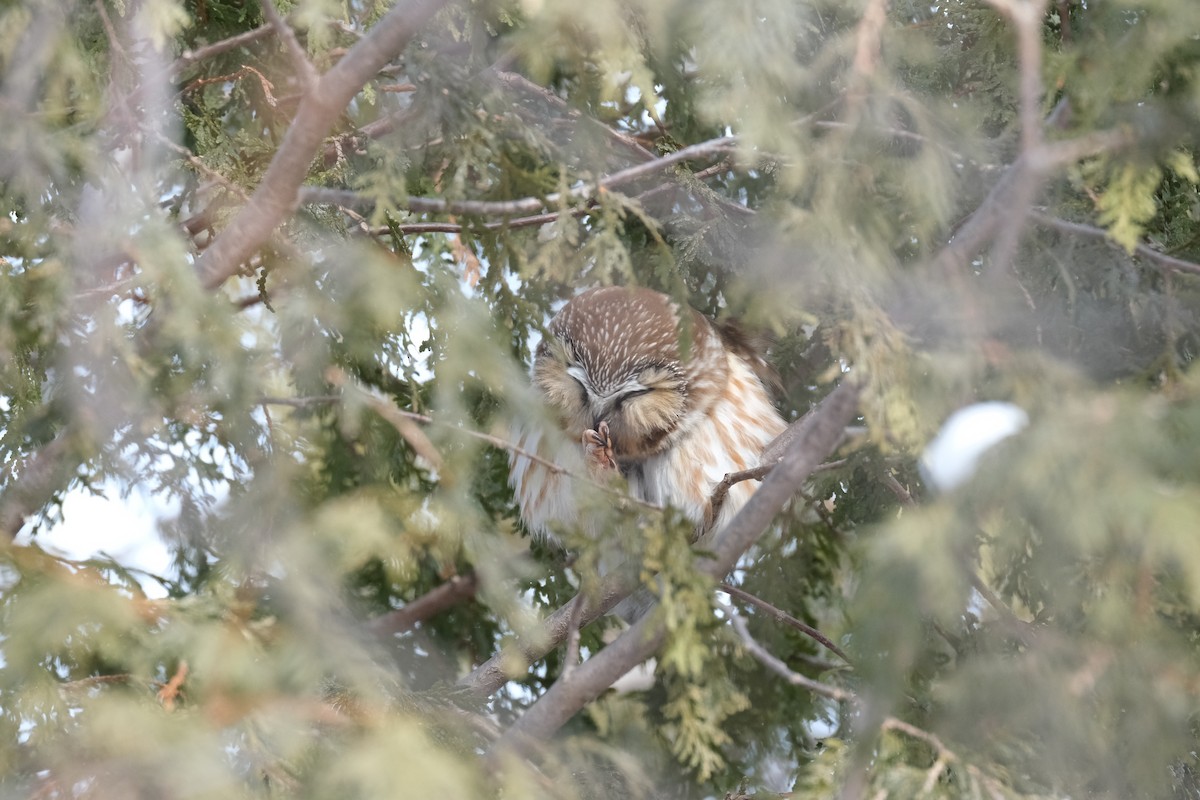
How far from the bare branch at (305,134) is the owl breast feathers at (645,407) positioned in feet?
4.26

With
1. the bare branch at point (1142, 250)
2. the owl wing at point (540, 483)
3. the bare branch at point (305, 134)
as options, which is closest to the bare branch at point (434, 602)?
the owl wing at point (540, 483)

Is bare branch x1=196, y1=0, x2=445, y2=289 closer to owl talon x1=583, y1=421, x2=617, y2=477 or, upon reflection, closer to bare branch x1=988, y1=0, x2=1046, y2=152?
bare branch x1=988, y1=0, x2=1046, y2=152

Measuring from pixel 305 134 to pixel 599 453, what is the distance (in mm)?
1484

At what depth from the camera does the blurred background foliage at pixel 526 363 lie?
2154mm

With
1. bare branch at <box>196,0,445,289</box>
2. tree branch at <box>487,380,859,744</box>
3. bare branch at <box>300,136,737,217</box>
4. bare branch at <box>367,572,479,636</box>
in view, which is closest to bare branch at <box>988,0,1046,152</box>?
tree branch at <box>487,380,859,744</box>

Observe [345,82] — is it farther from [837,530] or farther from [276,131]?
[837,530]

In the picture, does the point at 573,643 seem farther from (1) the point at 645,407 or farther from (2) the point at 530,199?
(1) the point at 645,407

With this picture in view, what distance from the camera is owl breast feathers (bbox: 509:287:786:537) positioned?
383 centimetres

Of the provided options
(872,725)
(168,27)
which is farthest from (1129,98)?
(168,27)

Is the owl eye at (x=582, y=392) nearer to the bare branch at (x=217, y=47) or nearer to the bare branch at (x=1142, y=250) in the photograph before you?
the bare branch at (x=217, y=47)

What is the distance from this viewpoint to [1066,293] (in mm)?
2959

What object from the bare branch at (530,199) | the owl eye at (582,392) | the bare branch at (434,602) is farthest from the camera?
the bare branch at (434,602)

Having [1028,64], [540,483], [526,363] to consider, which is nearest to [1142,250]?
[1028,64]

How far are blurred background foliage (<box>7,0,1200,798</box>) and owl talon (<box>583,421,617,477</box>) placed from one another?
0.35 m
